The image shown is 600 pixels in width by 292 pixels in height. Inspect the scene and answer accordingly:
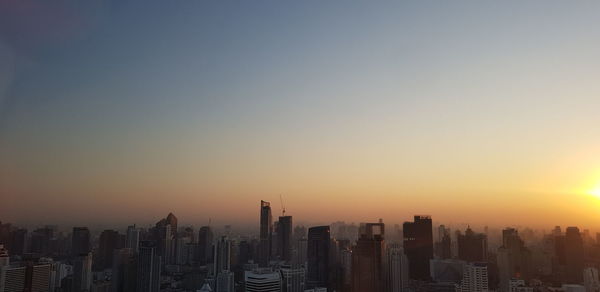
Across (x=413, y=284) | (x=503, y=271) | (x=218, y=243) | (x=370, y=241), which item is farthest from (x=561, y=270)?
(x=218, y=243)

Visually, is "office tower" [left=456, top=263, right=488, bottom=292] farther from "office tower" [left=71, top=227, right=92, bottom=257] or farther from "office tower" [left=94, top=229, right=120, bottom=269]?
"office tower" [left=71, top=227, right=92, bottom=257]

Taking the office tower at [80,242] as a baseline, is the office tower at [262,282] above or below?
below

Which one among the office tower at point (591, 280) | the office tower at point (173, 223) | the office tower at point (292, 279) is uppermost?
the office tower at point (173, 223)

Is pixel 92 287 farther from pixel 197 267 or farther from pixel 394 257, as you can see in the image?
pixel 394 257

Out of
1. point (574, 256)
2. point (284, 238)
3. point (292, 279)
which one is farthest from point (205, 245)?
point (574, 256)

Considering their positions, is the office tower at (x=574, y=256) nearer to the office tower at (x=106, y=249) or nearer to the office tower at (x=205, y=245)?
the office tower at (x=205, y=245)

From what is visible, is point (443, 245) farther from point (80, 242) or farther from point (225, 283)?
point (80, 242)

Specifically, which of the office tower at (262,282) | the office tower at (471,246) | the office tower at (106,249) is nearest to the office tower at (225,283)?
the office tower at (262,282)
